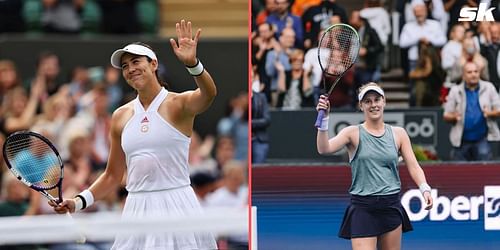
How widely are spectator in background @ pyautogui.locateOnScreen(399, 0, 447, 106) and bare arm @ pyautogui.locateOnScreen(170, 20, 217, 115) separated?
2044 mm

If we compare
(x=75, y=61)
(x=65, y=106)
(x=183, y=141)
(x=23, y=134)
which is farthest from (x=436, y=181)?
(x=75, y=61)

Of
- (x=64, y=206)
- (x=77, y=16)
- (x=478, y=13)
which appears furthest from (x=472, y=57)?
(x=77, y=16)

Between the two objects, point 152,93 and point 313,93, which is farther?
point 313,93

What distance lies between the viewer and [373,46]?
10430 millimetres

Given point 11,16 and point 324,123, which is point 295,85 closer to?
point 324,123

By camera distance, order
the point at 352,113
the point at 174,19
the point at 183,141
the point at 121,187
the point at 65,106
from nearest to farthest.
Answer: the point at 183,141 < the point at 352,113 < the point at 121,187 < the point at 65,106 < the point at 174,19

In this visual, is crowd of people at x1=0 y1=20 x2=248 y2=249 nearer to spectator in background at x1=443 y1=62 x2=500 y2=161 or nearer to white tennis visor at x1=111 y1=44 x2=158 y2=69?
spectator in background at x1=443 y1=62 x2=500 y2=161

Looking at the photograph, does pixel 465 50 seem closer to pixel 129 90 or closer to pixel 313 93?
pixel 313 93

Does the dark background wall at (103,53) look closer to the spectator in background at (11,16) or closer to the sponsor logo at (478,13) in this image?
the spectator in background at (11,16)

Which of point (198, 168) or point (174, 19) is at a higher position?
point (174, 19)

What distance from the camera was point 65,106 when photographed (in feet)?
51.0

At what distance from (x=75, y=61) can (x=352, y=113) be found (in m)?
7.32

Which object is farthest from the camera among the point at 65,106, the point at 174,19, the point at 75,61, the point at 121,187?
the point at 174,19

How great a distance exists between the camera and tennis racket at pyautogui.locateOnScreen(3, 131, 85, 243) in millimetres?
9312
